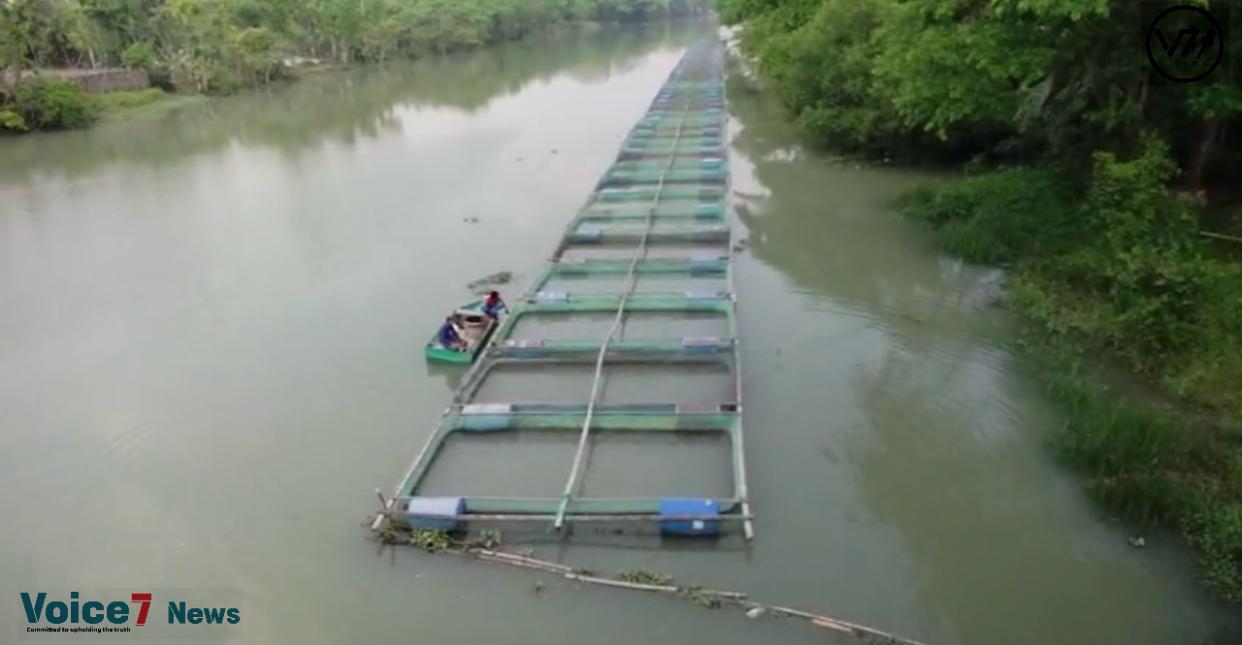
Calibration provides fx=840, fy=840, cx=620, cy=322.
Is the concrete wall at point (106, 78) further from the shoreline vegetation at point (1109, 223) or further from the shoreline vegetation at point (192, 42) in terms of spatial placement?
the shoreline vegetation at point (1109, 223)

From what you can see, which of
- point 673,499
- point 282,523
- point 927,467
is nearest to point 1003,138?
point 927,467

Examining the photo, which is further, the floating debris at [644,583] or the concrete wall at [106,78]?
the concrete wall at [106,78]

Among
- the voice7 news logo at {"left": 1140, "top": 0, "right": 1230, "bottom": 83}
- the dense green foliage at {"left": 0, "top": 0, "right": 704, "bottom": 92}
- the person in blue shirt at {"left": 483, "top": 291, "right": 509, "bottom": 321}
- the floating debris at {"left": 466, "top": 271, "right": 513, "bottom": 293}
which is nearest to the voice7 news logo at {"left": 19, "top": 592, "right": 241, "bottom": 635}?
the person in blue shirt at {"left": 483, "top": 291, "right": 509, "bottom": 321}

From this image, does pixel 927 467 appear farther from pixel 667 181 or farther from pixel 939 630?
pixel 667 181

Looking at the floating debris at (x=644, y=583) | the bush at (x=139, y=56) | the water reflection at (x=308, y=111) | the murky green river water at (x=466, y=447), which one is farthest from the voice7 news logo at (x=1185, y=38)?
the bush at (x=139, y=56)

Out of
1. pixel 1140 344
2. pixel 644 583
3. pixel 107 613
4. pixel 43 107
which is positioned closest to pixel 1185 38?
pixel 1140 344

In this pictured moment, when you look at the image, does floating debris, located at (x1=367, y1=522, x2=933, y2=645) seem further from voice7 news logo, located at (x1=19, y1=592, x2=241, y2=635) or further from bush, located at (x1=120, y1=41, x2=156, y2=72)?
bush, located at (x1=120, y1=41, x2=156, y2=72)

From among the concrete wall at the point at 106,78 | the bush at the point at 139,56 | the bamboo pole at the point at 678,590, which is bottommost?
the bamboo pole at the point at 678,590
